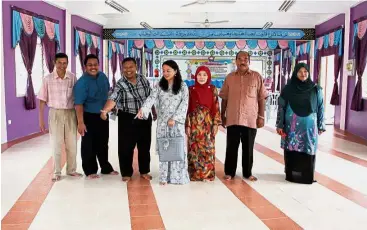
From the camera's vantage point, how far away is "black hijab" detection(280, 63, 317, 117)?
3855mm

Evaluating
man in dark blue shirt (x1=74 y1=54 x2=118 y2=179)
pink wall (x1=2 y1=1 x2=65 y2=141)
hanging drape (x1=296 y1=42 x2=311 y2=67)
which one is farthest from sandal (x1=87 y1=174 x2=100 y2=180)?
hanging drape (x1=296 y1=42 x2=311 y2=67)

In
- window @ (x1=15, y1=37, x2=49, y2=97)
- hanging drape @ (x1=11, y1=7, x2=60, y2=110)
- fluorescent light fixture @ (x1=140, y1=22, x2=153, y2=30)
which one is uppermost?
fluorescent light fixture @ (x1=140, y1=22, x2=153, y2=30)

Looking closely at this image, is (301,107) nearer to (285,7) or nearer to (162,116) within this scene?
(162,116)

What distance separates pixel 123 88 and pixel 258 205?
67.7 inches

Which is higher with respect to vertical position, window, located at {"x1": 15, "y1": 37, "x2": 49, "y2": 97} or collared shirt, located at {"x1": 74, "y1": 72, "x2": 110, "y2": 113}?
window, located at {"x1": 15, "y1": 37, "x2": 49, "y2": 97}

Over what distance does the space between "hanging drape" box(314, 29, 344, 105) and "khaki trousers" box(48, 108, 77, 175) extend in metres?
6.67

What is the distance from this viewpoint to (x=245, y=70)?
3.94 meters

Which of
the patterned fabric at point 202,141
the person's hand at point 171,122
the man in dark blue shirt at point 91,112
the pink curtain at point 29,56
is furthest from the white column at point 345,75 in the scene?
the pink curtain at point 29,56

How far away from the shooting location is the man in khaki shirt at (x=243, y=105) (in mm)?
3920

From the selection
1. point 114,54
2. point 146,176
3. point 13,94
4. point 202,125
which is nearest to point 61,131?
point 146,176

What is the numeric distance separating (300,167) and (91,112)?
2244 mm

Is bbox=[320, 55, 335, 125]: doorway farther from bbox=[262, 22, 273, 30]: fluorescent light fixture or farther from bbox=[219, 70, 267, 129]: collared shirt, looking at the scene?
bbox=[219, 70, 267, 129]: collared shirt

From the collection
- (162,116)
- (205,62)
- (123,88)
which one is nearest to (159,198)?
(162,116)

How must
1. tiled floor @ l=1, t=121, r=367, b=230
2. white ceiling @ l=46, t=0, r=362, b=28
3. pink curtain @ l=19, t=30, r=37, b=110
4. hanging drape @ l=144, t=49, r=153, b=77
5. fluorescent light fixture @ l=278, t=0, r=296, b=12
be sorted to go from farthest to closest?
hanging drape @ l=144, t=49, r=153, b=77 < white ceiling @ l=46, t=0, r=362, b=28 < fluorescent light fixture @ l=278, t=0, r=296, b=12 < pink curtain @ l=19, t=30, r=37, b=110 < tiled floor @ l=1, t=121, r=367, b=230
